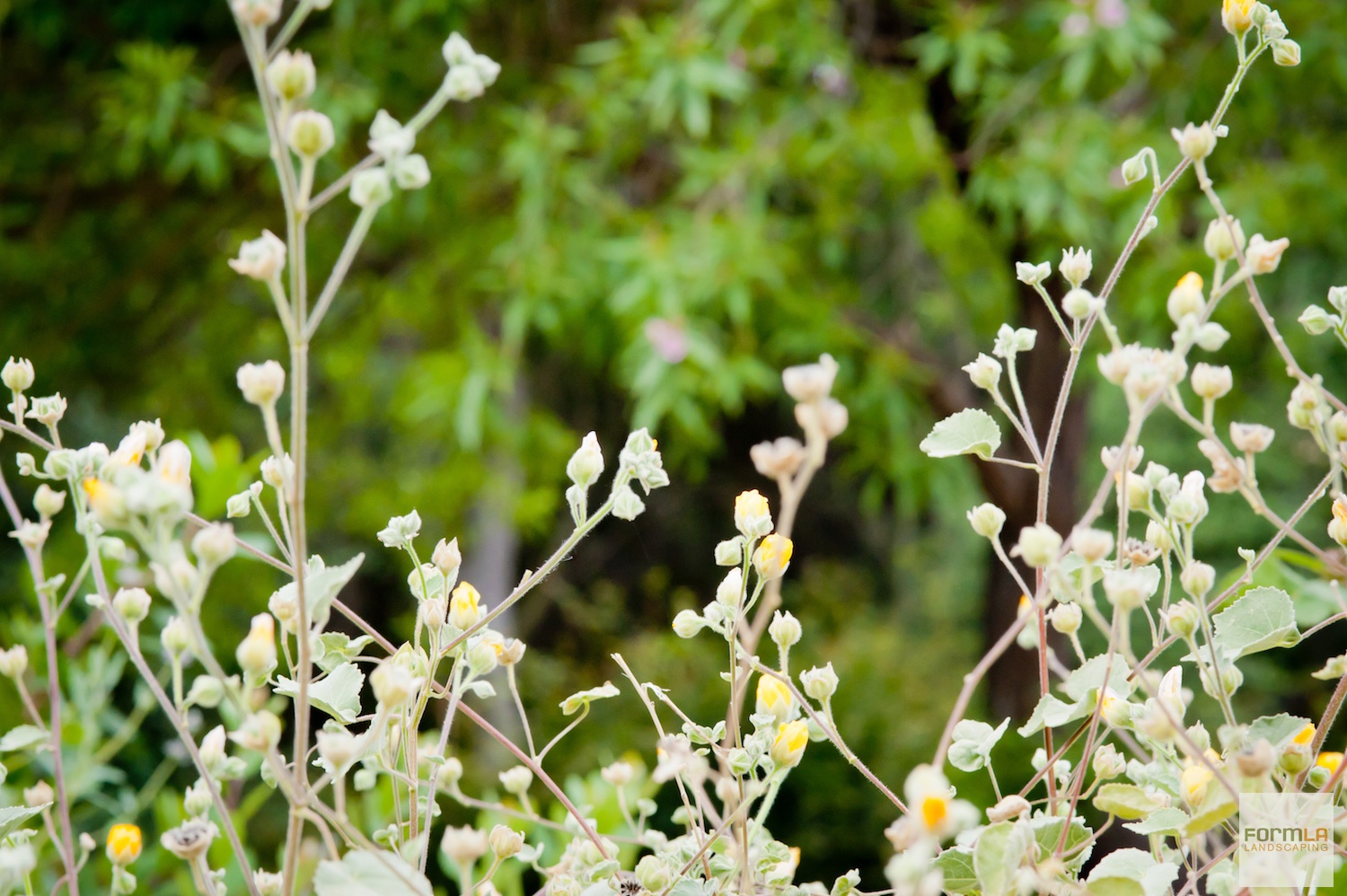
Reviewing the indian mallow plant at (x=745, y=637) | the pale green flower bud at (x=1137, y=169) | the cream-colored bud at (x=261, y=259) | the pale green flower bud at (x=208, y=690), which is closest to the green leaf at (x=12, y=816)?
the indian mallow plant at (x=745, y=637)

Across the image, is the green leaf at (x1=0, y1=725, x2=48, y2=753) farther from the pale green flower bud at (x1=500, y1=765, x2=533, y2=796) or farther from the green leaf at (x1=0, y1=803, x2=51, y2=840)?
the pale green flower bud at (x1=500, y1=765, x2=533, y2=796)

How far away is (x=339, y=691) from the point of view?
14.0 inches

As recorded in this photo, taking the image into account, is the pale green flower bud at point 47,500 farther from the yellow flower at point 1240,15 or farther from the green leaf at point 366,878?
the yellow flower at point 1240,15

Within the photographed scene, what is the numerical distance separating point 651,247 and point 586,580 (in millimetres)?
3631

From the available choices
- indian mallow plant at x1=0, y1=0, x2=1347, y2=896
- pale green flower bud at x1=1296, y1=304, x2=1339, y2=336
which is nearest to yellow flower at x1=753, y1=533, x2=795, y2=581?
indian mallow plant at x1=0, y1=0, x2=1347, y2=896

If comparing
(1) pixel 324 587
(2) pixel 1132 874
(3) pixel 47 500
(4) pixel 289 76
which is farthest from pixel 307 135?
(2) pixel 1132 874

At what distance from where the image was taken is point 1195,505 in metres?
0.32

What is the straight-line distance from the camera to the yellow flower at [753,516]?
34 centimetres

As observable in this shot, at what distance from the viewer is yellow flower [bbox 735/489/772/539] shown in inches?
13.6

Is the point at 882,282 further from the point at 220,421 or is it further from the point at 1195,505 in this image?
the point at 1195,505

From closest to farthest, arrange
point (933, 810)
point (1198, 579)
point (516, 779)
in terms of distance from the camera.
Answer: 1. point (933, 810)
2. point (1198, 579)
3. point (516, 779)

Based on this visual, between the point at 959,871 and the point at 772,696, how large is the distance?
0.08 m

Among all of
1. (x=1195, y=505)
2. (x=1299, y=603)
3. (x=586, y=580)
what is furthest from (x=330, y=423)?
(x=586, y=580)

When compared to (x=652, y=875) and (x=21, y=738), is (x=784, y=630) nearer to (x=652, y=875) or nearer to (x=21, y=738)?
(x=652, y=875)
